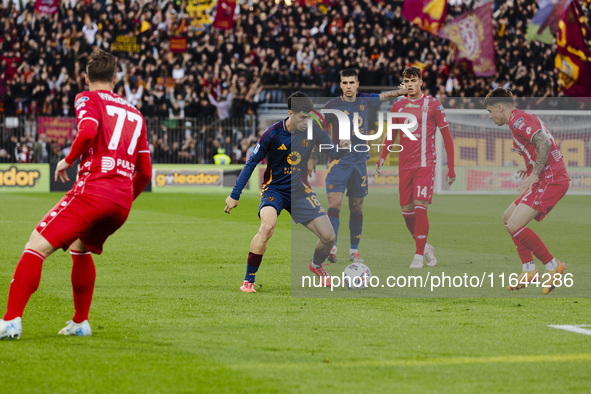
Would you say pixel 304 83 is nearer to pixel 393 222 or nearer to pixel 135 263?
pixel 393 222

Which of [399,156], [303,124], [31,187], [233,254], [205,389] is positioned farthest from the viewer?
[31,187]

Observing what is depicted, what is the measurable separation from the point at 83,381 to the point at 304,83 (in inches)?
1044

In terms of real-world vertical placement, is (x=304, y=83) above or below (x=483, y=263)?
above

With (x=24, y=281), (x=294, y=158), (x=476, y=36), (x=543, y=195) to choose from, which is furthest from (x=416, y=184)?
(x=476, y=36)

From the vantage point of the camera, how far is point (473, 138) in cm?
2064

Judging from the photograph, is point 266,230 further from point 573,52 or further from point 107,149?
point 573,52

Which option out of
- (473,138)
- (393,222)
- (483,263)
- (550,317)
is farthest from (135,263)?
(473,138)

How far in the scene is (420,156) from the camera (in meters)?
10.6

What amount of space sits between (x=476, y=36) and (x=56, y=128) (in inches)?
565

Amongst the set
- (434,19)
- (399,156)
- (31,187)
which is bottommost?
(31,187)

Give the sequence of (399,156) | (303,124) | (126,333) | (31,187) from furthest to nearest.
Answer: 1. (31,187)
2. (399,156)
3. (303,124)
4. (126,333)

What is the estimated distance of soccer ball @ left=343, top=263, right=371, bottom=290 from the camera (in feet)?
29.1

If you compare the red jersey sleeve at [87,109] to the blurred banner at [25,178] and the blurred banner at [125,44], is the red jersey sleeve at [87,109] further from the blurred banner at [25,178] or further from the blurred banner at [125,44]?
the blurred banner at [125,44]

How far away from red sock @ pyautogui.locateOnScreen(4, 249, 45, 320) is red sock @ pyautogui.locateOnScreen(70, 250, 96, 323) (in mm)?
442
